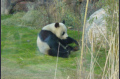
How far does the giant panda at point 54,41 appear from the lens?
201 cm

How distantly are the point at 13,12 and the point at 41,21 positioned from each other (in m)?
0.29

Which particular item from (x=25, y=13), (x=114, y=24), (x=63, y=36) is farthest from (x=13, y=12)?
(x=114, y=24)

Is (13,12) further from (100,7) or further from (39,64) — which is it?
(100,7)

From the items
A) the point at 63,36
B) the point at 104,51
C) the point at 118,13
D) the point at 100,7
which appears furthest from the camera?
the point at 63,36

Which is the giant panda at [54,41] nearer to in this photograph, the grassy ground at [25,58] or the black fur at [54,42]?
the black fur at [54,42]

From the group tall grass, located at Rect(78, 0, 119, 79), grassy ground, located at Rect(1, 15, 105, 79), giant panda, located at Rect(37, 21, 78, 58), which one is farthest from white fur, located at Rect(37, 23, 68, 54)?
tall grass, located at Rect(78, 0, 119, 79)

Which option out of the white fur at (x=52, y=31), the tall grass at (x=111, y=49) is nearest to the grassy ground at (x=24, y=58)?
the white fur at (x=52, y=31)

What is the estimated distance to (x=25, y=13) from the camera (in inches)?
67.9

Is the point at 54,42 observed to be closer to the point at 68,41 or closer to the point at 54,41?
the point at 54,41

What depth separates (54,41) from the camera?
226cm

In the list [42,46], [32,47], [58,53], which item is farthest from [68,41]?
[32,47]

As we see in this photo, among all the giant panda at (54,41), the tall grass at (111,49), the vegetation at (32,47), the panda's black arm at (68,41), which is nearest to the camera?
the tall grass at (111,49)

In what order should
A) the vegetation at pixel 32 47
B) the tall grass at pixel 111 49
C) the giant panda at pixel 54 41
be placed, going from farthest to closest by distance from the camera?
the giant panda at pixel 54 41
the vegetation at pixel 32 47
the tall grass at pixel 111 49

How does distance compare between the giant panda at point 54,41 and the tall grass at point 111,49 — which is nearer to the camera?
the tall grass at point 111,49
